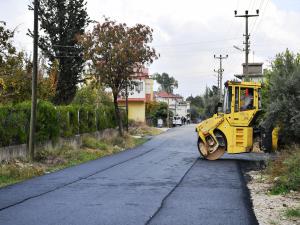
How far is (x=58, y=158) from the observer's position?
22938 mm

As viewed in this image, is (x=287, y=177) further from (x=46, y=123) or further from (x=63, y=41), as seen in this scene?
(x=63, y=41)

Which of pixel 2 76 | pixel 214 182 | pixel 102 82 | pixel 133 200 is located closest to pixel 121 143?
pixel 102 82

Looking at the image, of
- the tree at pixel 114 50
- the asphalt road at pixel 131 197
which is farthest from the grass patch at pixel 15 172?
the tree at pixel 114 50

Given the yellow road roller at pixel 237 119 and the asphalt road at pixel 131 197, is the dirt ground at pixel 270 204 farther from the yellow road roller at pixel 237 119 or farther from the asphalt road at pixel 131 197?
the yellow road roller at pixel 237 119

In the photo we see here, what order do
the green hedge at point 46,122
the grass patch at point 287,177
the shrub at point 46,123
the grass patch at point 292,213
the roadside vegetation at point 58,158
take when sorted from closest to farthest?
the grass patch at point 292,213
the grass patch at point 287,177
the roadside vegetation at point 58,158
the green hedge at point 46,122
the shrub at point 46,123

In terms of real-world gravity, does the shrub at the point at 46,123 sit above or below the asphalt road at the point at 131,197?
above

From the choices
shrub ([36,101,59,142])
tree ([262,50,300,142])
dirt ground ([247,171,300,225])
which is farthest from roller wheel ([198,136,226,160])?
dirt ground ([247,171,300,225])

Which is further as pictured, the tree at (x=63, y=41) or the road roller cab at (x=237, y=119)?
the tree at (x=63, y=41)

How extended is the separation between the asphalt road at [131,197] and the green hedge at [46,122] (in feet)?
9.49

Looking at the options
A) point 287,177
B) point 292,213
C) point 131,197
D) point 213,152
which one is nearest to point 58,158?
point 213,152

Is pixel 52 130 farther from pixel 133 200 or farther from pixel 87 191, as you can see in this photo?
pixel 133 200

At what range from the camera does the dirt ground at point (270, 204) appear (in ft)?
33.1

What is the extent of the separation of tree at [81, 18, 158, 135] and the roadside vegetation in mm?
4278

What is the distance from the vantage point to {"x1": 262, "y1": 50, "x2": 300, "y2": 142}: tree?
1931 cm
